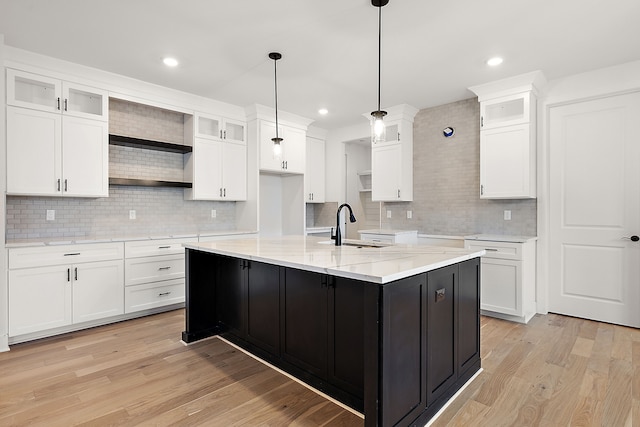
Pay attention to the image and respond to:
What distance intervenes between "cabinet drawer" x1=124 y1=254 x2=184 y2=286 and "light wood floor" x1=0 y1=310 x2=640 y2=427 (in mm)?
653

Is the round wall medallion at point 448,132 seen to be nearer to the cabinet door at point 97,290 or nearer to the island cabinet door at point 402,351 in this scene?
the island cabinet door at point 402,351

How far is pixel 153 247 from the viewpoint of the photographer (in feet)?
12.8

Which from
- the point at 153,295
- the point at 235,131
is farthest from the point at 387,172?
the point at 153,295

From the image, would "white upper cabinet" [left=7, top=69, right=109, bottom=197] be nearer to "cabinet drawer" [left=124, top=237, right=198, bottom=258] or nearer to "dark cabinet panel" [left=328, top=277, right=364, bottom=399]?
"cabinet drawer" [left=124, top=237, right=198, bottom=258]

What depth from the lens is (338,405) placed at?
6.87 feet

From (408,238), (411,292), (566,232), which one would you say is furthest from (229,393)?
(566,232)

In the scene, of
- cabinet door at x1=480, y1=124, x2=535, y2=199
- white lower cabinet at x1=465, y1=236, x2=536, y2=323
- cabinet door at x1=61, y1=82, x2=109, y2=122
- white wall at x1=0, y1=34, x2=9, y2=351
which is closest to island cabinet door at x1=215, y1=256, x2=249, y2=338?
white wall at x1=0, y1=34, x2=9, y2=351

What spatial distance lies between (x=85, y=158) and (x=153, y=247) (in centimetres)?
→ 115

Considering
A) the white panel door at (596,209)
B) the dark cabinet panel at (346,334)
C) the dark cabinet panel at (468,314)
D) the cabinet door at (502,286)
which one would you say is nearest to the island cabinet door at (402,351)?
the dark cabinet panel at (346,334)

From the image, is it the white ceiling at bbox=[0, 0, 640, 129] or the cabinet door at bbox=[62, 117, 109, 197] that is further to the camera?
the cabinet door at bbox=[62, 117, 109, 197]

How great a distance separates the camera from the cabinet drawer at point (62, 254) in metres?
3.06

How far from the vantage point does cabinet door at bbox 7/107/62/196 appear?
3141 mm

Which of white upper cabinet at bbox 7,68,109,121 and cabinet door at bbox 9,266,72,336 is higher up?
white upper cabinet at bbox 7,68,109,121

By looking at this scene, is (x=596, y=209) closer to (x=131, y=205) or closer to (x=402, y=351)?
(x=402, y=351)
